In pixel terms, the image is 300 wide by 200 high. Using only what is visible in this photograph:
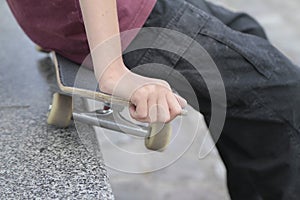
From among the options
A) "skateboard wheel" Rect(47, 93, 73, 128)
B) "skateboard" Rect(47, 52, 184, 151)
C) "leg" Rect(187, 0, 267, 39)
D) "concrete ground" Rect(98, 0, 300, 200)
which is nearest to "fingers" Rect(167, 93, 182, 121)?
"skateboard" Rect(47, 52, 184, 151)

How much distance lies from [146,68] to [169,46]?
0.18 feet

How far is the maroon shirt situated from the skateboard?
1.3 inches

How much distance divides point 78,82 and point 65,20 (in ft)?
0.36

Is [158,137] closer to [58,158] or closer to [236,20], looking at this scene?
[58,158]

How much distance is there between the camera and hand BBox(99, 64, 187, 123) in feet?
2.48

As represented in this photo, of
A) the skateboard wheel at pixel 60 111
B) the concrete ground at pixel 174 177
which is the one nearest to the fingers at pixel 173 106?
the skateboard wheel at pixel 60 111

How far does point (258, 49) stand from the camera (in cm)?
105

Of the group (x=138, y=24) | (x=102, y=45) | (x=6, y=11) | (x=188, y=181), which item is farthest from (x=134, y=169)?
(x=102, y=45)

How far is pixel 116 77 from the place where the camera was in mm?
805

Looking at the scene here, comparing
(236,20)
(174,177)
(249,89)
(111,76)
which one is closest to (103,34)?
(111,76)

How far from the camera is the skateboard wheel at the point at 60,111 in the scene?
996 millimetres

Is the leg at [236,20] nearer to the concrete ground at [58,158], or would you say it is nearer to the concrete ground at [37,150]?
the concrete ground at [58,158]

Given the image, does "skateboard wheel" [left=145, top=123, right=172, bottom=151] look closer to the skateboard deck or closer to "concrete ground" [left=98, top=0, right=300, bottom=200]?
the skateboard deck

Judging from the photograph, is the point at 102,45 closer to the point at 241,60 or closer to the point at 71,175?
the point at 71,175
